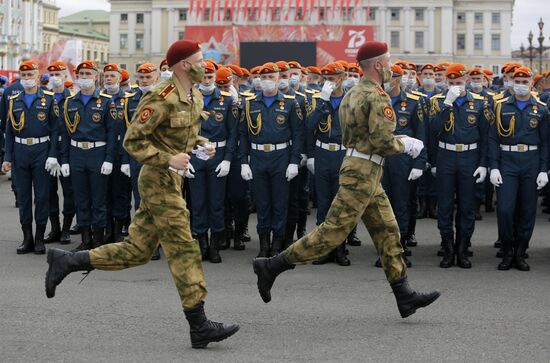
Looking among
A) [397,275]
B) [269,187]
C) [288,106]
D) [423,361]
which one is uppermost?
[288,106]

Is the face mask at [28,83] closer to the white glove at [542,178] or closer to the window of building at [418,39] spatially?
the white glove at [542,178]

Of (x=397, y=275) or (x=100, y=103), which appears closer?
(x=397, y=275)

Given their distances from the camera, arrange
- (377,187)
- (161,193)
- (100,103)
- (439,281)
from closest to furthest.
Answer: (161,193)
(377,187)
(439,281)
(100,103)

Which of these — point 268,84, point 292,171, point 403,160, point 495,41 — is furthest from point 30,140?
point 495,41

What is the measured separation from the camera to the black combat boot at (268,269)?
22.2 ft

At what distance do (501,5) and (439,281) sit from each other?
111384 mm

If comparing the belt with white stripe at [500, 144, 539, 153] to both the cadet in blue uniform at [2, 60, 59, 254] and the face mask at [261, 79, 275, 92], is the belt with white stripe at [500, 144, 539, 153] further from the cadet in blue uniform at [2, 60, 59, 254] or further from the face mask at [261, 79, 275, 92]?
the cadet in blue uniform at [2, 60, 59, 254]

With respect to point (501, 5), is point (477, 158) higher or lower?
lower

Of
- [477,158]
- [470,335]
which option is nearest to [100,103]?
[477,158]

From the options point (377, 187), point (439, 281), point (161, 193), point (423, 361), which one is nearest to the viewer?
point (423, 361)

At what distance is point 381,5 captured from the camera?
11175 cm

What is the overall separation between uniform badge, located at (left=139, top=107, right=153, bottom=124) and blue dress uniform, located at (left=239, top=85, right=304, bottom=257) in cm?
370

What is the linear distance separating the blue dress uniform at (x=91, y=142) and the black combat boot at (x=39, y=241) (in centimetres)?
57

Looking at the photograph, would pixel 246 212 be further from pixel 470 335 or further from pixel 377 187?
pixel 470 335
